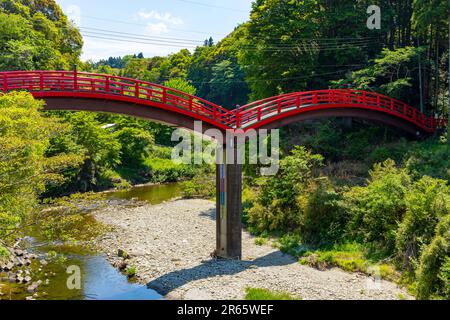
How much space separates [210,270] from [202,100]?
24.3ft

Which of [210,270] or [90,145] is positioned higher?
[90,145]

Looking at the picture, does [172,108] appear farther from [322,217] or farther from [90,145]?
[90,145]

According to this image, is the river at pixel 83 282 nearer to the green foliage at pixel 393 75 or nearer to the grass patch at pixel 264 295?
the grass patch at pixel 264 295

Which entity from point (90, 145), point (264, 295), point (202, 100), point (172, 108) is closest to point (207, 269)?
point (264, 295)

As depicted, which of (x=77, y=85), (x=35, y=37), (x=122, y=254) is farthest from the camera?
(x=35, y=37)

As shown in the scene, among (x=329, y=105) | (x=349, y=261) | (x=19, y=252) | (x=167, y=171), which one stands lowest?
(x=19, y=252)

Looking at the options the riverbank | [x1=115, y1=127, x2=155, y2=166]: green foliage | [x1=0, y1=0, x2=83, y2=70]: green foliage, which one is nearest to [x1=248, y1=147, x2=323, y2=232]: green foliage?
the riverbank

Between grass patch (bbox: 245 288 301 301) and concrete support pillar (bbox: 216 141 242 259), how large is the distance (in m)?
3.52

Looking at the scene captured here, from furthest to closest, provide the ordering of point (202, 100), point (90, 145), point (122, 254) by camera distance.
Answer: point (90, 145) → point (122, 254) → point (202, 100)

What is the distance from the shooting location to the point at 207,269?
17.2 metres

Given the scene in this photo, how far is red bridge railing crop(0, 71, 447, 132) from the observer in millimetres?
16391

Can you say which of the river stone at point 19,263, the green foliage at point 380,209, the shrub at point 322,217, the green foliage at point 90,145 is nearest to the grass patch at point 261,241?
the shrub at point 322,217
